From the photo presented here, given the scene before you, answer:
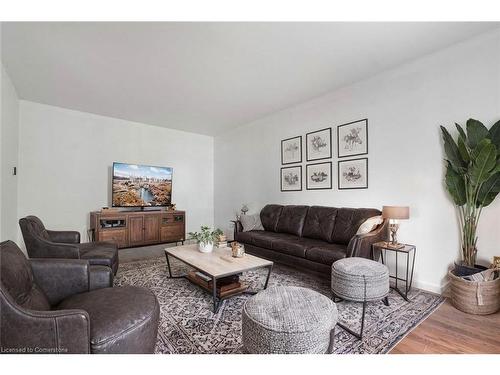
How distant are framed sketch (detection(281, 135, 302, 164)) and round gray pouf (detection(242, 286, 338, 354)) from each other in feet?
10.4

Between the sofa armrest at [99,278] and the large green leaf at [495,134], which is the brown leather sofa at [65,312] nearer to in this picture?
the sofa armrest at [99,278]

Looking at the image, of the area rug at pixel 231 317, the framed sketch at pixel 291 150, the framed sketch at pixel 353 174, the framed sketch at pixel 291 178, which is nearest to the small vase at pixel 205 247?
the area rug at pixel 231 317

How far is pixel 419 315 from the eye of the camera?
7.28 ft

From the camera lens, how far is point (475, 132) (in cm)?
238

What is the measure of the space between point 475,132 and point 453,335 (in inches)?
74.4

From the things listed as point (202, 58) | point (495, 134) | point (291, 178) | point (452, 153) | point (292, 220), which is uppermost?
point (202, 58)

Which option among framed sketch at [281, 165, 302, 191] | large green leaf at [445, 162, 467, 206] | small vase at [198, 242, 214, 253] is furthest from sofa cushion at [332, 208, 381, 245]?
small vase at [198, 242, 214, 253]

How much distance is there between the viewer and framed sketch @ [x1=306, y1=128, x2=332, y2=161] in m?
3.93

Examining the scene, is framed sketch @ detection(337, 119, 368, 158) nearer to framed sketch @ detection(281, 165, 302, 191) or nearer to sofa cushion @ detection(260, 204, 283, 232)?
framed sketch @ detection(281, 165, 302, 191)

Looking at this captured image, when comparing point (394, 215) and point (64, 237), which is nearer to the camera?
point (394, 215)

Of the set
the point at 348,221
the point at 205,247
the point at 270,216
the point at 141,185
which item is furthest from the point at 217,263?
the point at 141,185

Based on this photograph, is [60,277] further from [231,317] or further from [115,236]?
[115,236]

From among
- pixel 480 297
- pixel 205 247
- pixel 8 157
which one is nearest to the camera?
pixel 480 297
